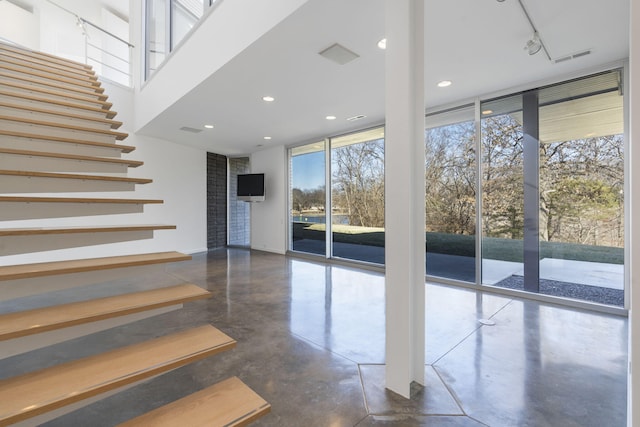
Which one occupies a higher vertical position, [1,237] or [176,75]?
[176,75]

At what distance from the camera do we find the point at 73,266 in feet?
6.11

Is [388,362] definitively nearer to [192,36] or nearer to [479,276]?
[479,276]

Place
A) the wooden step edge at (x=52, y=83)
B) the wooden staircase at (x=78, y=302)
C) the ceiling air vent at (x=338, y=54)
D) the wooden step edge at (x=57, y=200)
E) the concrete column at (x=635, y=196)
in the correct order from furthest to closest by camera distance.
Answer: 1. the wooden step edge at (x=52, y=83)
2. the ceiling air vent at (x=338, y=54)
3. the wooden step edge at (x=57, y=200)
4. the wooden staircase at (x=78, y=302)
5. the concrete column at (x=635, y=196)

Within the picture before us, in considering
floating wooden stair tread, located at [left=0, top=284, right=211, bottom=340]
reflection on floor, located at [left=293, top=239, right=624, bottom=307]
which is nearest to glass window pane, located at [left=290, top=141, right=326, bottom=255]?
reflection on floor, located at [left=293, top=239, right=624, bottom=307]

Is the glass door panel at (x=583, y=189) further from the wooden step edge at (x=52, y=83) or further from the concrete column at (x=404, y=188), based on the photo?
the wooden step edge at (x=52, y=83)

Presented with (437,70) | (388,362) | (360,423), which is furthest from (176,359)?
(437,70)

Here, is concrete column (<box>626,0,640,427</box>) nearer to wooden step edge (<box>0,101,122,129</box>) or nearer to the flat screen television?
wooden step edge (<box>0,101,122,129</box>)

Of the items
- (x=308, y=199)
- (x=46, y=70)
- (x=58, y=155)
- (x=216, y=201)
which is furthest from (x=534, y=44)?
(x=216, y=201)

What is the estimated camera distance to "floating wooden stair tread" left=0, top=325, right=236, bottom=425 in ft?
4.00

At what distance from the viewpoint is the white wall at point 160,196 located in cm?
554

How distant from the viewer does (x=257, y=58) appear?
2.91m

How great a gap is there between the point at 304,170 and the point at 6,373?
18.3 ft

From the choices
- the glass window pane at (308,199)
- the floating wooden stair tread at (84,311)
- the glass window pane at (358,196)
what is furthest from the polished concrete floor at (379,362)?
the glass window pane at (308,199)

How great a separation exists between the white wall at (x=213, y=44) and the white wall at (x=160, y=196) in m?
1.22
